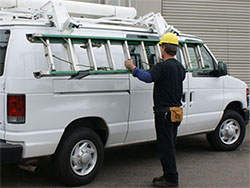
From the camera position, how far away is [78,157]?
4984mm

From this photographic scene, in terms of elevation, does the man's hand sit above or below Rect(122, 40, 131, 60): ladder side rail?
below

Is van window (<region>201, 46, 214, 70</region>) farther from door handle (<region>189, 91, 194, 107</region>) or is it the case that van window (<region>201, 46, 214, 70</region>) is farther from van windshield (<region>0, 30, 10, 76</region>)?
van windshield (<region>0, 30, 10, 76</region>)

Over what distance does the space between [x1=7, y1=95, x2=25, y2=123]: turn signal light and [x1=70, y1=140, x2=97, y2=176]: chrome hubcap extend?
0.85 metres

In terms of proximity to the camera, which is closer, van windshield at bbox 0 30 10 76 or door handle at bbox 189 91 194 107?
van windshield at bbox 0 30 10 76

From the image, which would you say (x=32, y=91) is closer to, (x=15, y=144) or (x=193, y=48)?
(x=15, y=144)

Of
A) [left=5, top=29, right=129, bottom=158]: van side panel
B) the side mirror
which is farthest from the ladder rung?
the side mirror

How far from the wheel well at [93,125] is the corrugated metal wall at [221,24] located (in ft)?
22.7

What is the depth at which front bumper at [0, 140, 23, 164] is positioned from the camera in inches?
173

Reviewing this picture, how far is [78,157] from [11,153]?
0.91m

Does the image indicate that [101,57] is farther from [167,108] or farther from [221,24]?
[221,24]

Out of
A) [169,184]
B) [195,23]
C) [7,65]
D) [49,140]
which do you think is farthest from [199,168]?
[195,23]

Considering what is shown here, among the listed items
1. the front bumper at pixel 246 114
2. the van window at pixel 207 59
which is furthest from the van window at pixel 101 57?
the front bumper at pixel 246 114

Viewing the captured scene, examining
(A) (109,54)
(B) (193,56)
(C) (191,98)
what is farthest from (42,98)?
(B) (193,56)

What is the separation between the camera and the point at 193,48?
6.38 metres
